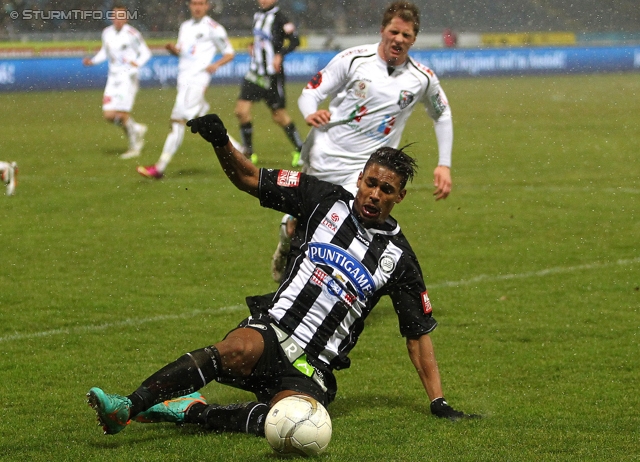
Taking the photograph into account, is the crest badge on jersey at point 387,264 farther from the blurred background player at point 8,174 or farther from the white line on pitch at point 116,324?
the blurred background player at point 8,174

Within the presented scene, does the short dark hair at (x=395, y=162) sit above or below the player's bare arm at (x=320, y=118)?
below

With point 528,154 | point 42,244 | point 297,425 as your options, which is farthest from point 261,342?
point 528,154

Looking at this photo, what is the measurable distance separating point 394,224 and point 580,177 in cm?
915

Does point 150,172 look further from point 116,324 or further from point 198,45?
point 116,324

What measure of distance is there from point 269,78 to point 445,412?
1040 centimetres

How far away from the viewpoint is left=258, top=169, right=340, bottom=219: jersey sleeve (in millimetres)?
4781

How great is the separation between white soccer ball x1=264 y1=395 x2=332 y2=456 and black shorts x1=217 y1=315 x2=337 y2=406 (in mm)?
289

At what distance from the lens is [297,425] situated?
4.11 meters

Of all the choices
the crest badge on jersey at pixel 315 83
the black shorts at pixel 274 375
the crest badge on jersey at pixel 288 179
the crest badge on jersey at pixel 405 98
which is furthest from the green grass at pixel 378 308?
the crest badge on jersey at pixel 315 83

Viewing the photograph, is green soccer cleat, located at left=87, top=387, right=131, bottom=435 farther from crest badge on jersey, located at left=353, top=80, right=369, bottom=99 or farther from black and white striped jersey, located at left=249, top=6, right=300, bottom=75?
black and white striped jersey, located at left=249, top=6, right=300, bottom=75

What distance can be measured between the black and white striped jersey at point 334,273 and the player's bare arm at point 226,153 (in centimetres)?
7

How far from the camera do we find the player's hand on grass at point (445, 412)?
476 cm

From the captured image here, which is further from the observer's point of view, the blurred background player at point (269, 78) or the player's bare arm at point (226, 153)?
the blurred background player at point (269, 78)

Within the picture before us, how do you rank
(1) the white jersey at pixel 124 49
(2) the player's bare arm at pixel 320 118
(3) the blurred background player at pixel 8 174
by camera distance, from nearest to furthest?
(2) the player's bare arm at pixel 320 118
(3) the blurred background player at pixel 8 174
(1) the white jersey at pixel 124 49
